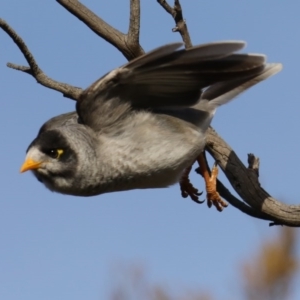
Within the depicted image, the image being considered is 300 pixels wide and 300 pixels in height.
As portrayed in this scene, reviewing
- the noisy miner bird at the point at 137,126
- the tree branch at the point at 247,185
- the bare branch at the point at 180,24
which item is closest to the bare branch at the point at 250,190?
the tree branch at the point at 247,185

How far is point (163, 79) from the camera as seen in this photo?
5.88 meters

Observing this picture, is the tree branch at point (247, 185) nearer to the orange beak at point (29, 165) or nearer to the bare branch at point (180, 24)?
the bare branch at point (180, 24)

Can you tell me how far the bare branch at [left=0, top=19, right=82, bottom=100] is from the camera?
588 cm

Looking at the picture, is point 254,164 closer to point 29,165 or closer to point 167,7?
point 167,7

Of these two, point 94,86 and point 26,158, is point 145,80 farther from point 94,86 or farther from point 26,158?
point 26,158

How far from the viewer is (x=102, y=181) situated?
5.98 metres

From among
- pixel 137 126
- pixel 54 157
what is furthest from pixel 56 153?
pixel 137 126

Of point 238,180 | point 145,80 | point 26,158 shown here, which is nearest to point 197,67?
point 145,80

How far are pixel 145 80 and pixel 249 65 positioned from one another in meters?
0.66

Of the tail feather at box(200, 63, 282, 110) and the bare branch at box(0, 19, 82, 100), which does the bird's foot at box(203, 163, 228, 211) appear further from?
the bare branch at box(0, 19, 82, 100)

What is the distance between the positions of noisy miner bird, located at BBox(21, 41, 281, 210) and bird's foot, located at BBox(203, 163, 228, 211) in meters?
0.30

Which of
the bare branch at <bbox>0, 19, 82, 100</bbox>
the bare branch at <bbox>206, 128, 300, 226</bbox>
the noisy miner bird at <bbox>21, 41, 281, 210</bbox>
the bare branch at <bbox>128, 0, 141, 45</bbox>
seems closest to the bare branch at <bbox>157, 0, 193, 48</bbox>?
the bare branch at <bbox>128, 0, 141, 45</bbox>

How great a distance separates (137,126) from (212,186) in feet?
2.61

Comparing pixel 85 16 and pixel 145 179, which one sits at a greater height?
pixel 85 16
